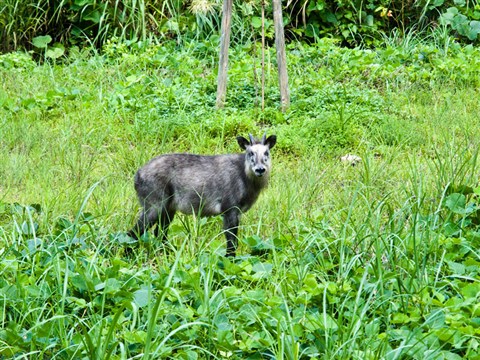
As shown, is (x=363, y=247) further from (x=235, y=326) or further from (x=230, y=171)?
(x=230, y=171)

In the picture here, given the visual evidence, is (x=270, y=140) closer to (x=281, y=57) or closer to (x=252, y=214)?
(x=252, y=214)

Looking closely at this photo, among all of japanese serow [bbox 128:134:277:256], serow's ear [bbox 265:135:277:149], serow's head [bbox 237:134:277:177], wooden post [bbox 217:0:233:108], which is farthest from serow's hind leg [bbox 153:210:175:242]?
wooden post [bbox 217:0:233:108]

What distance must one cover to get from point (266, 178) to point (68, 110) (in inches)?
142

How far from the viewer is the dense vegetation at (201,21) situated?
11.8 m

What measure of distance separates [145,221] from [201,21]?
18.1 ft

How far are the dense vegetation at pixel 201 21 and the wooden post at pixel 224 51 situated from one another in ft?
6.73

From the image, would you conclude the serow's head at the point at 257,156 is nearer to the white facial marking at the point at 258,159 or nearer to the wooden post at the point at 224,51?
the white facial marking at the point at 258,159

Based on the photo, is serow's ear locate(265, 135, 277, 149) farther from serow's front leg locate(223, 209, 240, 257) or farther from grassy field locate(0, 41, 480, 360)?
serow's front leg locate(223, 209, 240, 257)

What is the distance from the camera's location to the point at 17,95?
10.3m

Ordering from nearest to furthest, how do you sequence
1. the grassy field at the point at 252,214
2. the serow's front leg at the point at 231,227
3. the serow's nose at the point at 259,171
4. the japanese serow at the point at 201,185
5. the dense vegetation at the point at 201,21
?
the grassy field at the point at 252,214
the serow's front leg at the point at 231,227
the serow's nose at the point at 259,171
the japanese serow at the point at 201,185
the dense vegetation at the point at 201,21

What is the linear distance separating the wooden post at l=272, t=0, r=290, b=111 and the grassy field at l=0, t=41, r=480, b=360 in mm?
188

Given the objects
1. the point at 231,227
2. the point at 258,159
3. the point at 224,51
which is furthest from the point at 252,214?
the point at 224,51

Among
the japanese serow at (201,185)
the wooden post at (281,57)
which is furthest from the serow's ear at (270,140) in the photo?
the wooden post at (281,57)

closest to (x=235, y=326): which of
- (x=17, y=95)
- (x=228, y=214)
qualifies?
(x=228, y=214)
